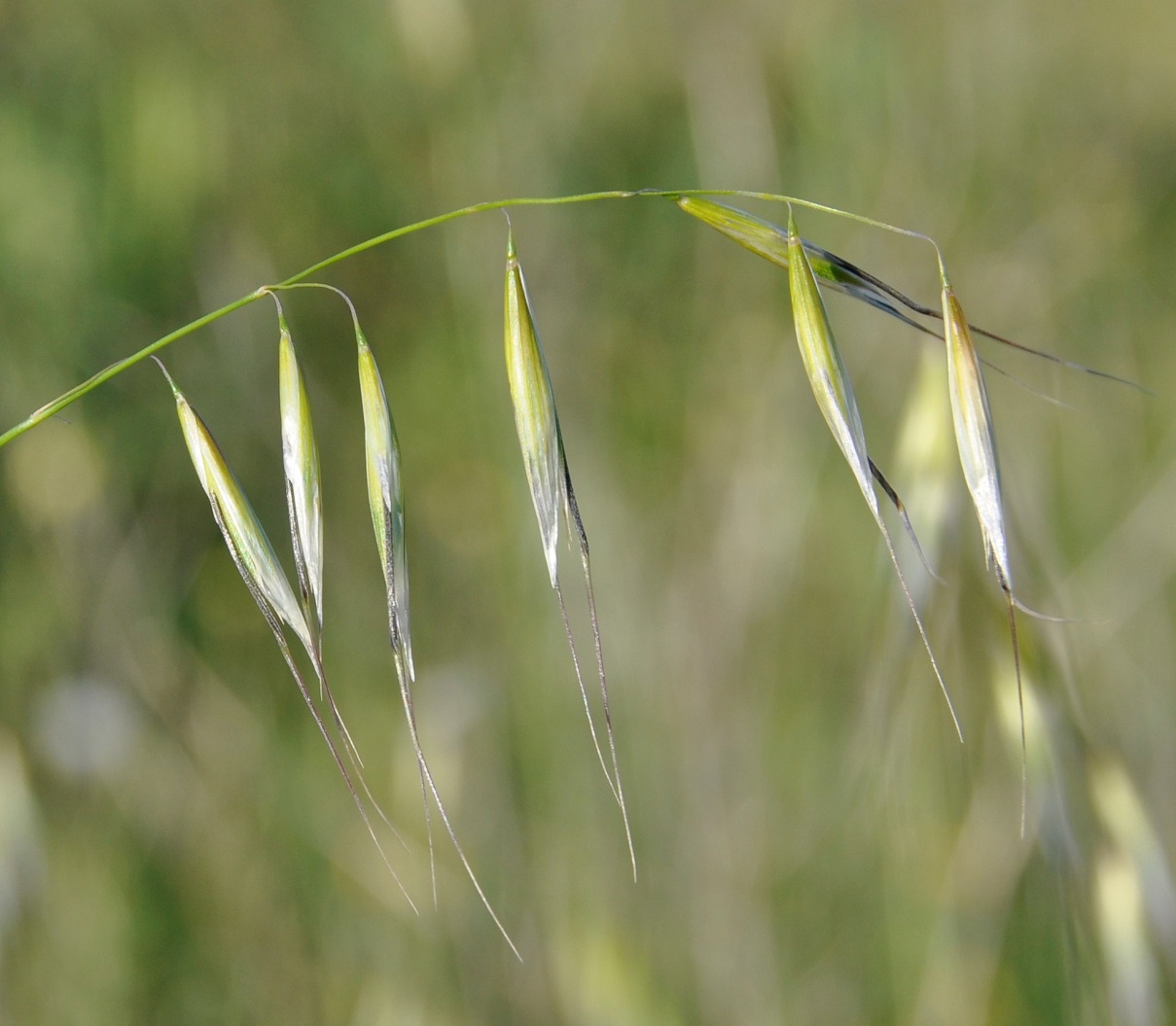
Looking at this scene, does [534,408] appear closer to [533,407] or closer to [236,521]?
[533,407]

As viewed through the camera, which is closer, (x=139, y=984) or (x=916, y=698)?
(x=916, y=698)

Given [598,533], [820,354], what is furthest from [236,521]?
[598,533]

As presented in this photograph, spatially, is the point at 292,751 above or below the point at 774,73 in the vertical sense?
below

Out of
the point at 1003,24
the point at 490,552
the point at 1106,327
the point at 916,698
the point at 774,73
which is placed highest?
the point at 774,73

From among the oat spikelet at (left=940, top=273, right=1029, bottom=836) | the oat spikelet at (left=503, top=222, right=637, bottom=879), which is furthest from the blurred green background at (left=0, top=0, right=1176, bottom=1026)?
the oat spikelet at (left=503, top=222, right=637, bottom=879)

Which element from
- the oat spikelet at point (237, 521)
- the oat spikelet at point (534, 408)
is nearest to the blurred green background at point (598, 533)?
the oat spikelet at point (534, 408)

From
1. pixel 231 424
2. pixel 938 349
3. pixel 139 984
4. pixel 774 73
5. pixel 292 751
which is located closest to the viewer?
pixel 938 349

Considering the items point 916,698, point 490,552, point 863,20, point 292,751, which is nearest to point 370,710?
point 292,751

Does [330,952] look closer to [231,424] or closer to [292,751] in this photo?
[292,751]

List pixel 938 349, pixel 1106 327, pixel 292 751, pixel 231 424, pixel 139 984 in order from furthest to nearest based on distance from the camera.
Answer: pixel 1106 327 → pixel 231 424 → pixel 292 751 → pixel 139 984 → pixel 938 349

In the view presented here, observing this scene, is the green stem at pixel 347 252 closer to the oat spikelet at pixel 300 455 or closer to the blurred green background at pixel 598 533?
the oat spikelet at pixel 300 455
